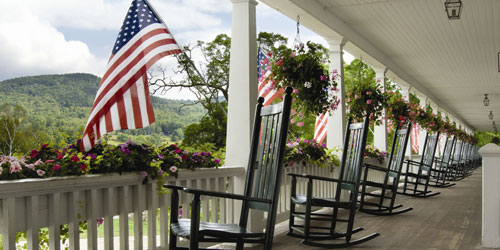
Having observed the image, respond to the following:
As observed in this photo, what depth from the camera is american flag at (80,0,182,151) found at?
2.76m

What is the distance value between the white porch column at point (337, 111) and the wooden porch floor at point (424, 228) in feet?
4.21

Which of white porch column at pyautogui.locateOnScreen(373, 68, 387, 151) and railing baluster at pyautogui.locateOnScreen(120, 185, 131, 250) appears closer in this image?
railing baluster at pyautogui.locateOnScreen(120, 185, 131, 250)

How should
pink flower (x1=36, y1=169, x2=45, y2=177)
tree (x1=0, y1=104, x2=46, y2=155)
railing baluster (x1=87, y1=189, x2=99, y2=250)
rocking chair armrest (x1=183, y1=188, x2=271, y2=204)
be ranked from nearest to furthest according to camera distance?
rocking chair armrest (x1=183, y1=188, x2=271, y2=204), pink flower (x1=36, y1=169, x2=45, y2=177), railing baluster (x1=87, y1=189, x2=99, y2=250), tree (x1=0, y1=104, x2=46, y2=155)

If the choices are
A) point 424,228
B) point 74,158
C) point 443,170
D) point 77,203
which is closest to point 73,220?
point 77,203

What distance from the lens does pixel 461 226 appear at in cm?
493

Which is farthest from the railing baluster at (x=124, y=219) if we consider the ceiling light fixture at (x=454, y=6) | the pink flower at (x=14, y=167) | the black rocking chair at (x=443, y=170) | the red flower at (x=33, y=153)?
the black rocking chair at (x=443, y=170)

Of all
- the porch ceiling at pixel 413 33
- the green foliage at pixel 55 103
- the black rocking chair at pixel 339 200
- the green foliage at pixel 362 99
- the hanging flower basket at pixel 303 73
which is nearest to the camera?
the black rocking chair at pixel 339 200

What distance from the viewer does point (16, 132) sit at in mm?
4727

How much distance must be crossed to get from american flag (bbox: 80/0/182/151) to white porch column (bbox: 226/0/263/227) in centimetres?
120

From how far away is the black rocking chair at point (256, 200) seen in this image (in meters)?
2.09

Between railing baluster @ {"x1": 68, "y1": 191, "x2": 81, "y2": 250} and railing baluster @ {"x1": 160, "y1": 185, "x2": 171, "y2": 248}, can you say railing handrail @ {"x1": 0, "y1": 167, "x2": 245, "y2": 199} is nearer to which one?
railing baluster @ {"x1": 68, "y1": 191, "x2": 81, "y2": 250}

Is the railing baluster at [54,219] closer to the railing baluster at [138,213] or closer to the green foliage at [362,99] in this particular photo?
the railing baluster at [138,213]

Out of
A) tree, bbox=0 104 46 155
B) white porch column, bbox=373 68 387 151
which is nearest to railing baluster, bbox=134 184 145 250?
tree, bbox=0 104 46 155

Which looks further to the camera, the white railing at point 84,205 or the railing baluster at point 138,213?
the railing baluster at point 138,213
